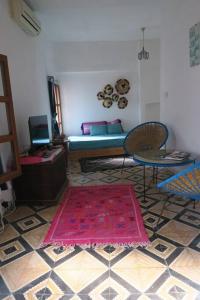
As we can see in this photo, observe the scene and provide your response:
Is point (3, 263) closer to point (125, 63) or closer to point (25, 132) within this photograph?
point (25, 132)

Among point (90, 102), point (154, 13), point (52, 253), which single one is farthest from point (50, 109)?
point (52, 253)

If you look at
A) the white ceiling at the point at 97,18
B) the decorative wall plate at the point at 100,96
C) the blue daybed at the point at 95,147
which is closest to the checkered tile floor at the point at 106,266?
the blue daybed at the point at 95,147

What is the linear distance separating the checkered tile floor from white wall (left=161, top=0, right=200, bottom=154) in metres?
1.15

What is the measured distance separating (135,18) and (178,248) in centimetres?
397

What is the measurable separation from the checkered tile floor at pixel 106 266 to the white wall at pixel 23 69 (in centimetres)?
158

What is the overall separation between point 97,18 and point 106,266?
4.03 metres

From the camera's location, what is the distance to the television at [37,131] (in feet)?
9.95

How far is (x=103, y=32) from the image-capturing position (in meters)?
5.02

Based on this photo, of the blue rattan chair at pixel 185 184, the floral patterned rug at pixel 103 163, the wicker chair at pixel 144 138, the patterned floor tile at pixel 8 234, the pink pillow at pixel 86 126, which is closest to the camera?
the blue rattan chair at pixel 185 184

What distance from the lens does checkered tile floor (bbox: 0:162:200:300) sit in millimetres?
1501

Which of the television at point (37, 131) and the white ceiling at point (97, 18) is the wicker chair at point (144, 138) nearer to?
the television at point (37, 131)

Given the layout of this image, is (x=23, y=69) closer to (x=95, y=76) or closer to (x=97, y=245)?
(x=97, y=245)

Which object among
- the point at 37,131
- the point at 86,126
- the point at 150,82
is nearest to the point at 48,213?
the point at 37,131

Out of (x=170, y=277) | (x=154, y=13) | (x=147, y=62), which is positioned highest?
(x=154, y=13)
